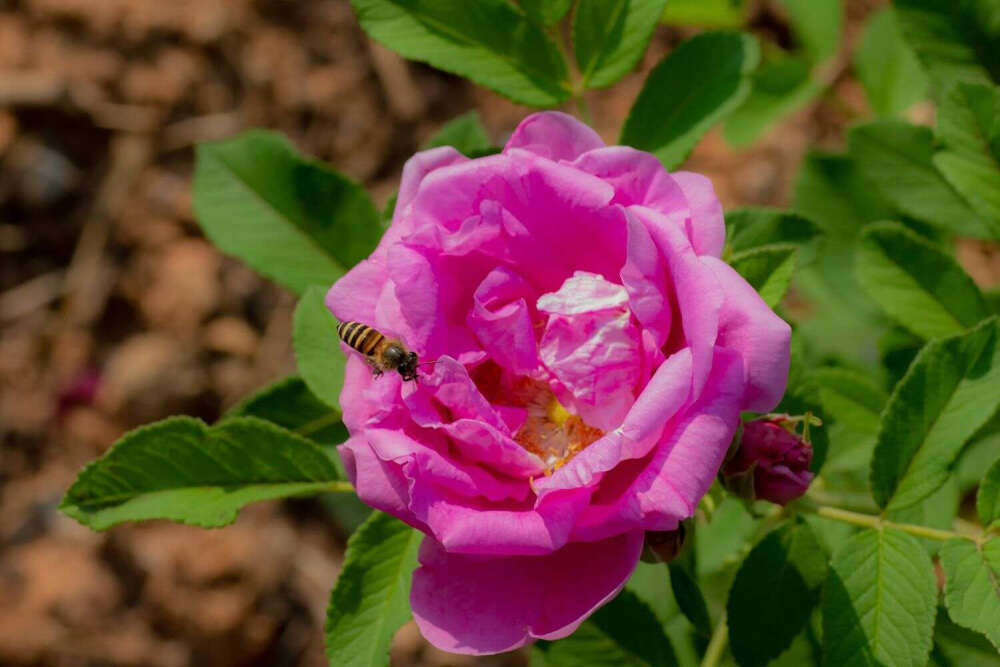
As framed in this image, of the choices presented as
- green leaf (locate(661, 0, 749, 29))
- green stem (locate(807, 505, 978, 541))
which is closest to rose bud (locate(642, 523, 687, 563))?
green stem (locate(807, 505, 978, 541))

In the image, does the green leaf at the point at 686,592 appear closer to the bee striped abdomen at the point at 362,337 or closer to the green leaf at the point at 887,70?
the bee striped abdomen at the point at 362,337

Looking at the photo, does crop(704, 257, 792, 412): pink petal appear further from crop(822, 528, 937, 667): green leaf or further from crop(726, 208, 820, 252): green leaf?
crop(726, 208, 820, 252): green leaf

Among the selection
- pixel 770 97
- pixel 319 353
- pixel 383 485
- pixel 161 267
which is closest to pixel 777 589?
pixel 383 485

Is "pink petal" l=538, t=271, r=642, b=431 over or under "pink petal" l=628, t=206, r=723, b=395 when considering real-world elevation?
under

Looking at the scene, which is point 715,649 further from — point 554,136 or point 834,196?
point 834,196

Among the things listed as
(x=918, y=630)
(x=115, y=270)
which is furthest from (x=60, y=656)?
(x=918, y=630)
